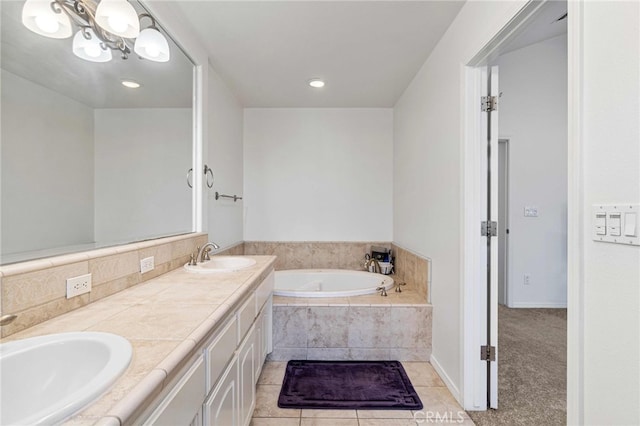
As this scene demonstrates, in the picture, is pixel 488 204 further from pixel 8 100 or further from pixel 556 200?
pixel 556 200

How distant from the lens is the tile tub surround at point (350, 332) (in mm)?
2359

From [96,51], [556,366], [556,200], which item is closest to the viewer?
[96,51]

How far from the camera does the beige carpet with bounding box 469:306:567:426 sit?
5.67 ft

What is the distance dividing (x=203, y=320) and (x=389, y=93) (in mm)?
2942

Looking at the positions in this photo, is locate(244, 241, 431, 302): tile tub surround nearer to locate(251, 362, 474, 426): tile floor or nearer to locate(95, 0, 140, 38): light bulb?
locate(251, 362, 474, 426): tile floor

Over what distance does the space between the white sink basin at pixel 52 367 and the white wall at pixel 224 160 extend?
158 cm

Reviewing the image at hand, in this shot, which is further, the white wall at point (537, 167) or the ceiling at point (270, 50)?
the white wall at point (537, 167)

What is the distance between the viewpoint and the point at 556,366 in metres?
2.28

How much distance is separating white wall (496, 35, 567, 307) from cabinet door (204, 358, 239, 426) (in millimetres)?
3576

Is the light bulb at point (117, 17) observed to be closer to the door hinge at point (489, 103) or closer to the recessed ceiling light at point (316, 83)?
the recessed ceiling light at point (316, 83)

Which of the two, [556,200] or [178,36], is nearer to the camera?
[178,36]
